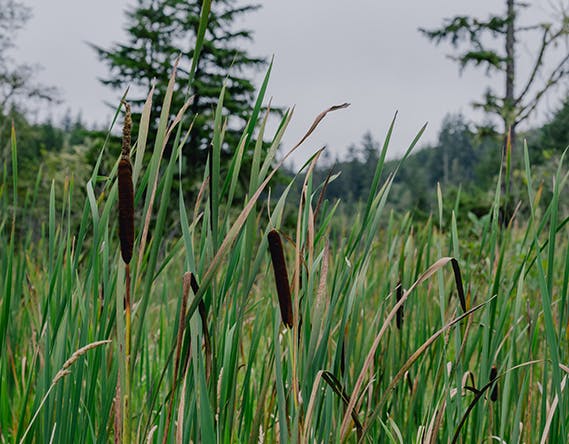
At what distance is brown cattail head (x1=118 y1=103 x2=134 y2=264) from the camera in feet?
1.42

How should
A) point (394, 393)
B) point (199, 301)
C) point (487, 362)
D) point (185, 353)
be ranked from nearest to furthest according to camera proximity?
point (199, 301)
point (185, 353)
point (487, 362)
point (394, 393)

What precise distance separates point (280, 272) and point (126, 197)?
0.46 ft

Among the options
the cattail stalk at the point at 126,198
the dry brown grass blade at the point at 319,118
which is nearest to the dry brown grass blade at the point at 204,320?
the cattail stalk at the point at 126,198

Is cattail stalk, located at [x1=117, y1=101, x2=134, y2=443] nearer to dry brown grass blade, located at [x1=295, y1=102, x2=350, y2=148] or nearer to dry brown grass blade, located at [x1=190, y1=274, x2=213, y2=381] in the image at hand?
dry brown grass blade, located at [x1=190, y1=274, x2=213, y2=381]

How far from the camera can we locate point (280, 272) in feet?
1.59

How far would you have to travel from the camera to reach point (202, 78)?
15383mm

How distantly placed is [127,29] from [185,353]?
16.0 m

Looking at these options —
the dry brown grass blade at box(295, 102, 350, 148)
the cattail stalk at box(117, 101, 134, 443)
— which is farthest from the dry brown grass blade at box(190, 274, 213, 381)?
the dry brown grass blade at box(295, 102, 350, 148)

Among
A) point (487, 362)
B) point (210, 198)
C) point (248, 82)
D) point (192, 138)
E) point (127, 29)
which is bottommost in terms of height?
point (487, 362)

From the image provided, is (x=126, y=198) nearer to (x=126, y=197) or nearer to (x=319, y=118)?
(x=126, y=197)

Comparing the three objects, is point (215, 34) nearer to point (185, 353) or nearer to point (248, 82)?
point (248, 82)

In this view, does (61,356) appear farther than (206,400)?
Yes

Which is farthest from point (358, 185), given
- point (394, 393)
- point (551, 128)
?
point (394, 393)

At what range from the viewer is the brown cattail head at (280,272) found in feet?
1.58
